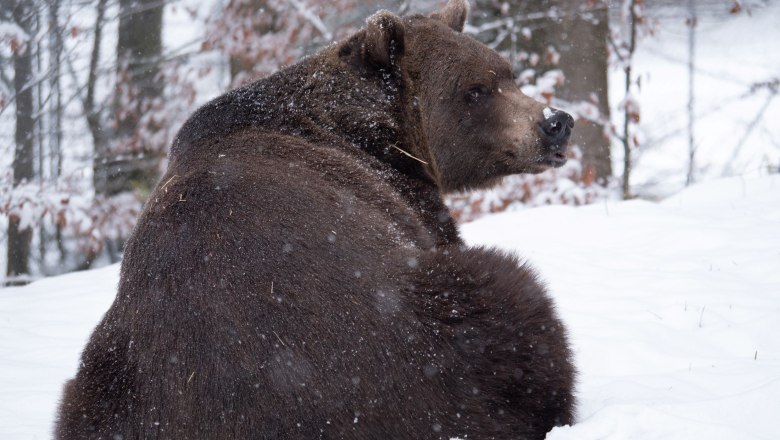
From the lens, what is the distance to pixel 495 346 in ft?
9.68

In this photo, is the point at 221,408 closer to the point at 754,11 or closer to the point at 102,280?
the point at 102,280

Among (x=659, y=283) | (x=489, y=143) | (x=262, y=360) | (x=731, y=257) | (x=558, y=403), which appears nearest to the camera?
(x=262, y=360)

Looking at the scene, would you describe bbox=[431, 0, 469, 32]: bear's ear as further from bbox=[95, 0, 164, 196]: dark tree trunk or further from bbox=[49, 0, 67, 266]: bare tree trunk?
bbox=[49, 0, 67, 266]: bare tree trunk

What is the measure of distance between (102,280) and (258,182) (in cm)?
497

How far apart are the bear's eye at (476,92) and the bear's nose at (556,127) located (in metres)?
0.43

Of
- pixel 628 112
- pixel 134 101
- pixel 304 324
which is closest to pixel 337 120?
pixel 304 324

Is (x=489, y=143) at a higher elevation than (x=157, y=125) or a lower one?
higher

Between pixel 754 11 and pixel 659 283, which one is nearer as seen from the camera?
pixel 659 283

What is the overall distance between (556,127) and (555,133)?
46 millimetres

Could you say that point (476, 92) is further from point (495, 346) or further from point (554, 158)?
point (495, 346)

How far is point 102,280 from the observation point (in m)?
7.55

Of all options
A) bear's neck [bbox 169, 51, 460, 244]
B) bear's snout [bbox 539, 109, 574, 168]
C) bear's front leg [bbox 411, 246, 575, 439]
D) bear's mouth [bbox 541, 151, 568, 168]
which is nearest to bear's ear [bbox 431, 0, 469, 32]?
bear's neck [bbox 169, 51, 460, 244]

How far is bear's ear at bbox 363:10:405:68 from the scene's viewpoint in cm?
452

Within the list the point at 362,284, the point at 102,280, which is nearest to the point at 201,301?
the point at 362,284
